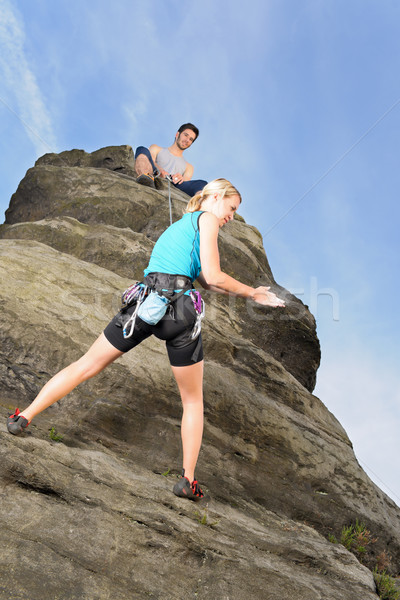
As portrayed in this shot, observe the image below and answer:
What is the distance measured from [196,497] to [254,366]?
4.24 m

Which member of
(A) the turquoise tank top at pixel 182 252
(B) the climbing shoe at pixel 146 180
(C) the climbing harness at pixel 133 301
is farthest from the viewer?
(B) the climbing shoe at pixel 146 180

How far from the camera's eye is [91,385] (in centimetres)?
761

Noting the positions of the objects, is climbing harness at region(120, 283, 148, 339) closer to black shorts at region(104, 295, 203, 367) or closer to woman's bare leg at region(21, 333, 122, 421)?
black shorts at region(104, 295, 203, 367)

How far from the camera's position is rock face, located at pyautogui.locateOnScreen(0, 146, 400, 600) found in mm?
4375

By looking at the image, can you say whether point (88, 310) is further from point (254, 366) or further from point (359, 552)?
point (359, 552)

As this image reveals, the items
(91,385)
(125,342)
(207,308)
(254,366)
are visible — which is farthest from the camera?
(207,308)

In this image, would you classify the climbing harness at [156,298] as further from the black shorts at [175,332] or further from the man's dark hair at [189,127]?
the man's dark hair at [189,127]

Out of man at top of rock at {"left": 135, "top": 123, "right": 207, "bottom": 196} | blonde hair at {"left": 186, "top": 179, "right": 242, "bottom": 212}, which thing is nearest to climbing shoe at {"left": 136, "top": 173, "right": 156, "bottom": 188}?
man at top of rock at {"left": 135, "top": 123, "right": 207, "bottom": 196}

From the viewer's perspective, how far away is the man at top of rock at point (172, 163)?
15.5 m

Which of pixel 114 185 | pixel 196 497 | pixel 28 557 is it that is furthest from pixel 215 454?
pixel 114 185

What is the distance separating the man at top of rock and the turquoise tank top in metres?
10.5

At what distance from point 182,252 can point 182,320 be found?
2.63 ft

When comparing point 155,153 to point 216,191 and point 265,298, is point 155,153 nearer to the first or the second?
point 216,191

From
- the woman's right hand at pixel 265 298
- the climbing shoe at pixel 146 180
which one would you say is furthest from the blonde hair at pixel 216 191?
the climbing shoe at pixel 146 180
